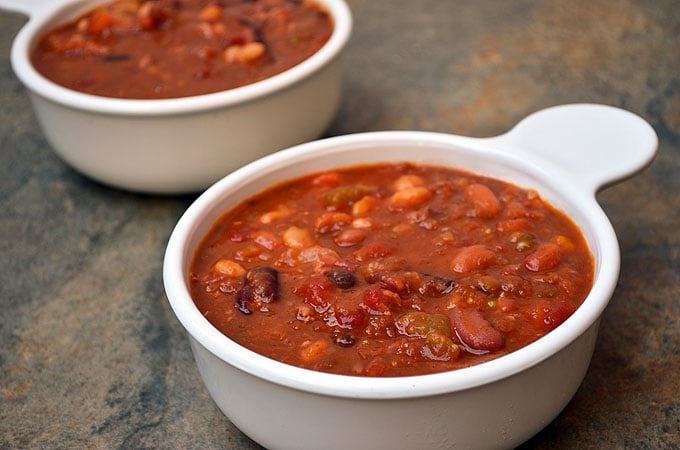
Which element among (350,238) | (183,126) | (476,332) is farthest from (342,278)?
(183,126)

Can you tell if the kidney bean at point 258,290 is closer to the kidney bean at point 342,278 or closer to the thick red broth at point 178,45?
the kidney bean at point 342,278

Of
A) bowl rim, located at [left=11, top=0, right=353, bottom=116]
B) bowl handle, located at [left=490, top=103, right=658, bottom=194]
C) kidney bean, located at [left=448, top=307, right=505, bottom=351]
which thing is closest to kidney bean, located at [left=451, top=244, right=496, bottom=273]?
kidney bean, located at [left=448, top=307, right=505, bottom=351]

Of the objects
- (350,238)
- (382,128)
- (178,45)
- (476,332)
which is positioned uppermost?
(476,332)

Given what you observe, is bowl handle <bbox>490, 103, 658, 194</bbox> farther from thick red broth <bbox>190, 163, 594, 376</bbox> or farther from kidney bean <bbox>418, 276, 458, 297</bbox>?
kidney bean <bbox>418, 276, 458, 297</bbox>

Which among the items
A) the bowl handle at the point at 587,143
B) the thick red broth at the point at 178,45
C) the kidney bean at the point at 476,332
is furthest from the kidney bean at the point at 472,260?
the thick red broth at the point at 178,45

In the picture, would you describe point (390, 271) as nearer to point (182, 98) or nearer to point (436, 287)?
point (436, 287)

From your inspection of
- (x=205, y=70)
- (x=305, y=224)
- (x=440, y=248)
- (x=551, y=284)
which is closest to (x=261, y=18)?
(x=205, y=70)
